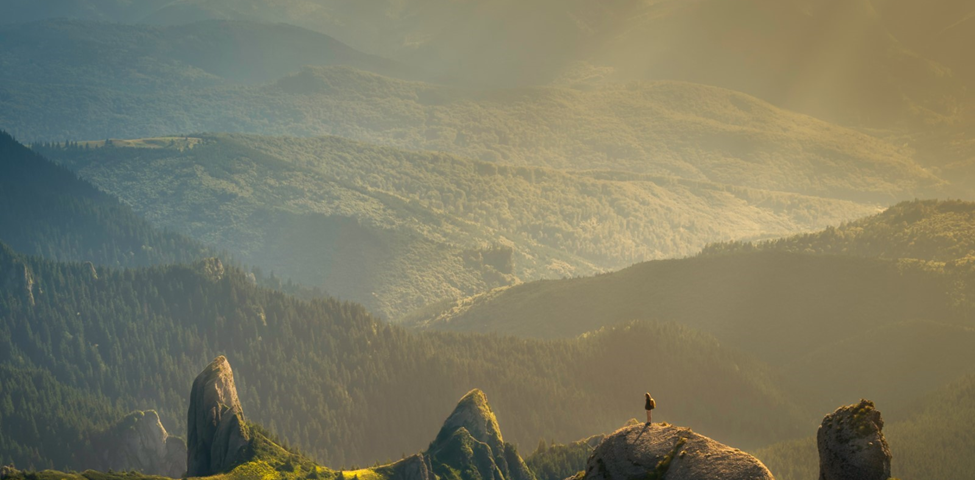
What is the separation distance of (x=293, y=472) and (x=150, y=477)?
54.8 ft

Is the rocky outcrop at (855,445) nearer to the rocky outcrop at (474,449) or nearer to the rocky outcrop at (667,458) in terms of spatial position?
the rocky outcrop at (667,458)

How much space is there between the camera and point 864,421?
6234 centimetres

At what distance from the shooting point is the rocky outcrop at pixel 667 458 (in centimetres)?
5928

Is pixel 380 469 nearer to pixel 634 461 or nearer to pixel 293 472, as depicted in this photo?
pixel 293 472

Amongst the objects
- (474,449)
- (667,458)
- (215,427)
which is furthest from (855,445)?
(474,449)

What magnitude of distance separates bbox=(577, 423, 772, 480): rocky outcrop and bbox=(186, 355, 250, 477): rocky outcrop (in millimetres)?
77911

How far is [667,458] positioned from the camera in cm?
6122

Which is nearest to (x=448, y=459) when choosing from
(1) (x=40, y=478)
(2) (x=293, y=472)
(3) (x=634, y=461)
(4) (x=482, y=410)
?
(4) (x=482, y=410)

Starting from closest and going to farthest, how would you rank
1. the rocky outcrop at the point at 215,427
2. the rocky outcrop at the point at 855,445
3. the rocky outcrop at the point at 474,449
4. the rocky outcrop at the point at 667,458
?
the rocky outcrop at the point at 667,458
the rocky outcrop at the point at 855,445
the rocky outcrop at the point at 215,427
the rocky outcrop at the point at 474,449

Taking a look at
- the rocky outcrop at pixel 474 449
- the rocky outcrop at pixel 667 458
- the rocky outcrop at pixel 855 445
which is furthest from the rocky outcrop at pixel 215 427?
the rocky outcrop at pixel 855 445

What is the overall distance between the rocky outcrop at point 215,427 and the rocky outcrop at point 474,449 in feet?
92.5

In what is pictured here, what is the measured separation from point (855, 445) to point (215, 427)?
304 ft

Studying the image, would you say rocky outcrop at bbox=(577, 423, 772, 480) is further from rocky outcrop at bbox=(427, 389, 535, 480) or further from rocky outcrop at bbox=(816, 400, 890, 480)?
rocky outcrop at bbox=(427, 389, 535, 480)

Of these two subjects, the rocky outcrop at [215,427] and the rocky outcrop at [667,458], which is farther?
the rocky outcrop at [215,427]
